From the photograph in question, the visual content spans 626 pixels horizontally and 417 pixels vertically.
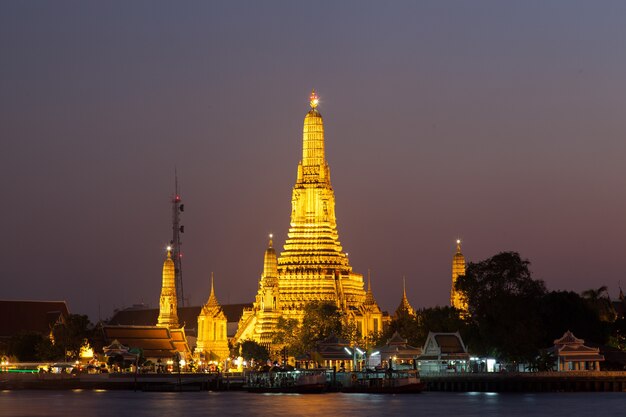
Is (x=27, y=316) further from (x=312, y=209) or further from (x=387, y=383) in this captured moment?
(x=387, y=383)

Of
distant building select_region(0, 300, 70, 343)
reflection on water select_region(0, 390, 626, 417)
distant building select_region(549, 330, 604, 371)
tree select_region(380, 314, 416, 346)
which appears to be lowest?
reflection on water select_region(0, 390, 626, 417)

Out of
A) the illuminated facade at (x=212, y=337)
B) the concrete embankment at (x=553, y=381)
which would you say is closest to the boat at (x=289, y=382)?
the concrete embankment at (x=553, y=381)

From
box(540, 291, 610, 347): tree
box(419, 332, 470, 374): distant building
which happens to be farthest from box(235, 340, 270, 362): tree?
box(540, 291, 610, 347): tree

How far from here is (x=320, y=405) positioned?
92938 millimetres

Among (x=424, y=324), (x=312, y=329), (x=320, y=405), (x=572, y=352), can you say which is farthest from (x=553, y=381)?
(x=312, y=329)

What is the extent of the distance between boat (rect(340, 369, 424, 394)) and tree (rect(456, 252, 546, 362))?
5.21 m

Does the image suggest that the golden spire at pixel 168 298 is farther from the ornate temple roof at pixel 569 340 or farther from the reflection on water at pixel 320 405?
the ornate temple roof at pixel 569 340

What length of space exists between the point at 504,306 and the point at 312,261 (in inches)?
1892

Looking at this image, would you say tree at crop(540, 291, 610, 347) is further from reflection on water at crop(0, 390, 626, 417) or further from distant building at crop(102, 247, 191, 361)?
distant building at crop(102, 247, 191, 361)

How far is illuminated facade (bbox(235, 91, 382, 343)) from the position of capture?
147 m

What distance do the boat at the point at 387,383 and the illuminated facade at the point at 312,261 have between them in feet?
112

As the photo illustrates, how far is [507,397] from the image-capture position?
9894 centimetres

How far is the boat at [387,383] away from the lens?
108188mm

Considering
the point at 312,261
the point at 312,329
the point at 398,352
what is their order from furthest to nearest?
the point at 312,261, the point at 312,329, the point at 398,352
